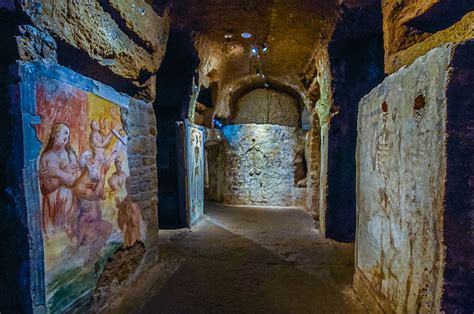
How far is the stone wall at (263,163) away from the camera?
25.9 feet

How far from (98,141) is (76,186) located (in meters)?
0.50

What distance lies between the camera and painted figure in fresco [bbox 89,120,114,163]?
2.36 metres

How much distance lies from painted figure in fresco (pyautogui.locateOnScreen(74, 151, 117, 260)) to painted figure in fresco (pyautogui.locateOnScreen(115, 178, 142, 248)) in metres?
0.25

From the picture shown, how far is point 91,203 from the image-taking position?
236 cm

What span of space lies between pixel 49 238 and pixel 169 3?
10.9ft

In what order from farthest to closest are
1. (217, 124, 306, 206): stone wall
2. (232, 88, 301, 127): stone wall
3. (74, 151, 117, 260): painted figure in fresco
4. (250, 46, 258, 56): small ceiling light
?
1. (232, 88, 301, 127): stone wall
2. (217, 124, 306, 206): stone wall
3. (250, 46, 258, 56): small ceiling light
4. (74, 151, 117, 260): painted figure in fresco

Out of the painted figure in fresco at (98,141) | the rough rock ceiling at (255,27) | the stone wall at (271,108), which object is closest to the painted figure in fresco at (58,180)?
the painted figure in fresco at (98,141)

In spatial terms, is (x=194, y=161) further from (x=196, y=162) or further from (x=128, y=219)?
(x=128, y=219)

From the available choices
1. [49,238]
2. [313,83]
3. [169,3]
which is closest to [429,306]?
A: [49,238]

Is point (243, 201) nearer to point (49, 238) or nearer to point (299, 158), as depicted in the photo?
point (299, 158)

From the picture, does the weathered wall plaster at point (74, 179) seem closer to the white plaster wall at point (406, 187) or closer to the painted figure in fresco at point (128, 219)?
the painted figure in fresco at point (128, 219)

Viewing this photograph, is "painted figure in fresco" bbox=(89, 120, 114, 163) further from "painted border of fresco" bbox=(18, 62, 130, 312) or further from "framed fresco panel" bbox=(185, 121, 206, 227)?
"framed fresco panel" bbox=(185, 121, 206, 227)

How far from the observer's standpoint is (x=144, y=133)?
3.41 meters

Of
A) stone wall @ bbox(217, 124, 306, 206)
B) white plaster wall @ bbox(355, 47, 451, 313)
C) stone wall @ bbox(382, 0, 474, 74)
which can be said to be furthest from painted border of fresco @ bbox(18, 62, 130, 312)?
stone wall @ bbox(217, 124, 306, 206)
